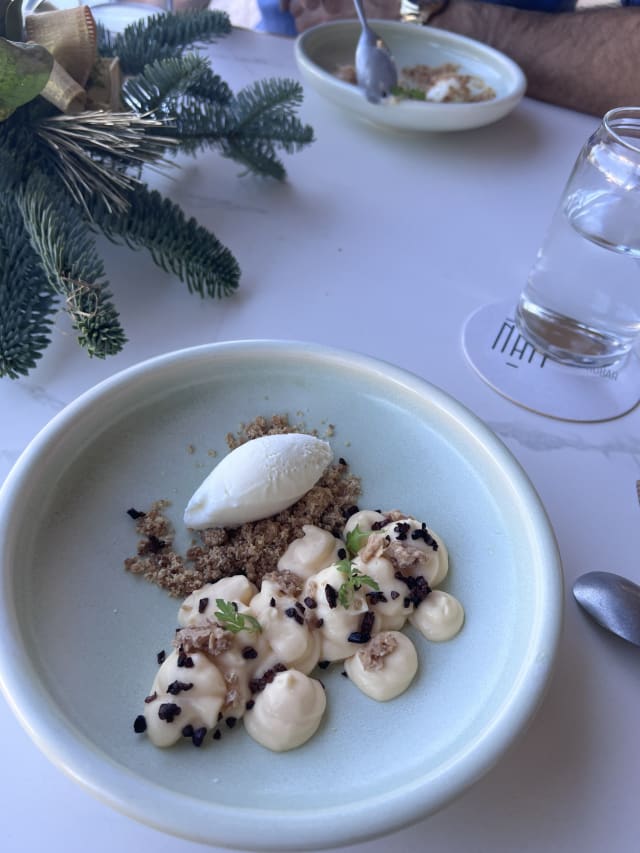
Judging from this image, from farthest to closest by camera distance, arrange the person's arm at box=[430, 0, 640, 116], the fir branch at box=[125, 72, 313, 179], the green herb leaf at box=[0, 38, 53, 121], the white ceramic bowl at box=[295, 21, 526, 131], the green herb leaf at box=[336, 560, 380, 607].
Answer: the person's arm at box=[430, 0, 640, 116] → the white ceramic bowl at box=[295, 21, 526, 131] → the fir branch at box=[125, 72, 313, 179] → the green herb leaf at box=[0, 38, 53, 121] → the green herb leaf at box=[336, 560, 380, 607]

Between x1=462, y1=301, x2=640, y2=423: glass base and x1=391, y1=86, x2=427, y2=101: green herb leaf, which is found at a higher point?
x1=391, y1=86, x2=427, y2=101: green herb leaf

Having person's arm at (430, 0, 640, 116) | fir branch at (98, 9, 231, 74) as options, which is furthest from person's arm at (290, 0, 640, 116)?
fir branch at (98, 9, 231, 74)

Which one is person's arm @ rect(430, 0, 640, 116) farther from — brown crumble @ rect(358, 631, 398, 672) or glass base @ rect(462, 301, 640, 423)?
brown crumble @ rect(358, 631, 398, 672)

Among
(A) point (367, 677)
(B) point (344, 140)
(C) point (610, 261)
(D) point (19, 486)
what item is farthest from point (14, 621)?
(B) point (344, 140)

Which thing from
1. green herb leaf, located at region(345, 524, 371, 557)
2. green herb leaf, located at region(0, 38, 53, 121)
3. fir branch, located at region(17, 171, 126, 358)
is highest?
green herb leaf, located at region(0, 38, 53, 121)

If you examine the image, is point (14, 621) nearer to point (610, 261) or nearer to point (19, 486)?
point (19, 486)

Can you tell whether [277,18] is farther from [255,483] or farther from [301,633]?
[301,633]
